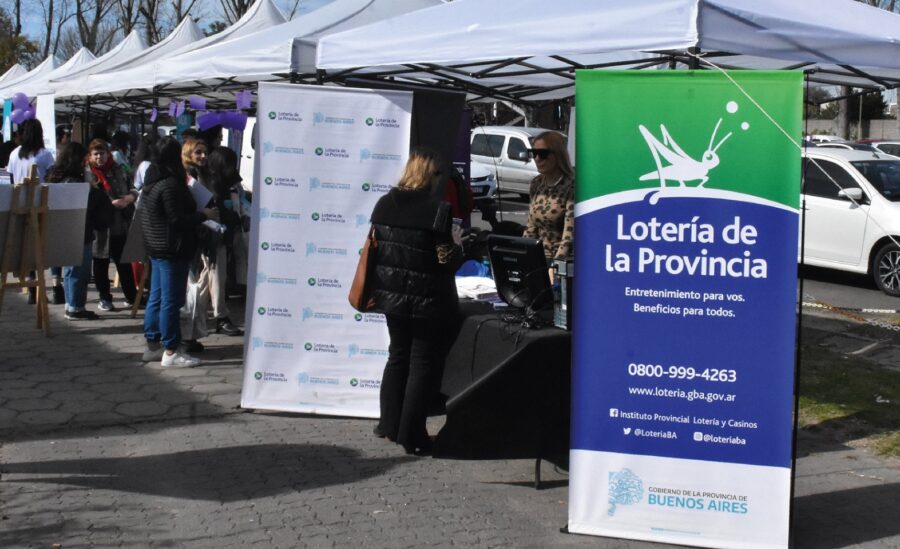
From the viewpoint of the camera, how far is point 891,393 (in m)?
7.80

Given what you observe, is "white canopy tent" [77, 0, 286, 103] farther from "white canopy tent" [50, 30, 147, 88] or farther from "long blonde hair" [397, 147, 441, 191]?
"long blonde hair" [397, 147, 441, 191]

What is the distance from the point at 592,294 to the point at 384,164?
8.00ft

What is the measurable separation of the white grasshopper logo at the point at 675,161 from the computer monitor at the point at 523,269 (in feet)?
3.69

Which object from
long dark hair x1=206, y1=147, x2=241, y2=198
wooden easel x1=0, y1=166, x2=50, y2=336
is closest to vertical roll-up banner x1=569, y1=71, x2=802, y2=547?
long dark hair x1=206, y1=147, x2=241, y2=198

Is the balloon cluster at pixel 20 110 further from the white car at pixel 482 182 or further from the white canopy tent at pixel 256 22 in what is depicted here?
the white car at pixel 482 182

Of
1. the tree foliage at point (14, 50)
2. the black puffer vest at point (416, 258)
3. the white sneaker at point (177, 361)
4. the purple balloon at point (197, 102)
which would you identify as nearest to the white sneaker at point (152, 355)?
the white sneaker at point (177, 361)

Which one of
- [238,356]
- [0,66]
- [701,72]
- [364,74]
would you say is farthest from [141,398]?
[0,66]

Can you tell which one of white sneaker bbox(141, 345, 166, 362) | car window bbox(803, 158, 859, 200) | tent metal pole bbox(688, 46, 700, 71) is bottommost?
white sneaker bbox(141, 345, 166, 362)

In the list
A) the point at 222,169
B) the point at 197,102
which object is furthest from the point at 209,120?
the point at 197,102

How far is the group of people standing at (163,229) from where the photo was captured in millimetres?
7957

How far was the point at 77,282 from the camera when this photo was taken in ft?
33.7

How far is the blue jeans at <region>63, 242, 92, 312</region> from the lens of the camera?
10.2 metres

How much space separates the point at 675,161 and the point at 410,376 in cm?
230

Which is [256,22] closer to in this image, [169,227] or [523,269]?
[169,227]
